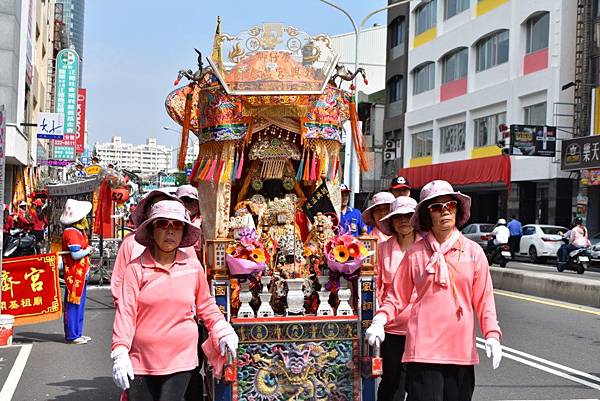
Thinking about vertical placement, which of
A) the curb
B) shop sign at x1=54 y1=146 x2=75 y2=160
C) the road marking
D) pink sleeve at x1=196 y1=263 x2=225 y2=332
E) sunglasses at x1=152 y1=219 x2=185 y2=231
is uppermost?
shop sign at x1=54 y1=146 x2=75 y2=160

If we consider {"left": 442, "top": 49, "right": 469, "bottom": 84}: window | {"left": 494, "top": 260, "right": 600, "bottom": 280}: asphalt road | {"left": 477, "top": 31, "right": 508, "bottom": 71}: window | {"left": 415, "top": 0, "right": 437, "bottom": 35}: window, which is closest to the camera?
{"left": 494, "top": 260, "right": 600, "bottom": 280}: asphalt road

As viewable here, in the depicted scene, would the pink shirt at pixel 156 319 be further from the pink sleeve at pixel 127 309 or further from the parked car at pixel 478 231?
the parked car at pixel 478 231

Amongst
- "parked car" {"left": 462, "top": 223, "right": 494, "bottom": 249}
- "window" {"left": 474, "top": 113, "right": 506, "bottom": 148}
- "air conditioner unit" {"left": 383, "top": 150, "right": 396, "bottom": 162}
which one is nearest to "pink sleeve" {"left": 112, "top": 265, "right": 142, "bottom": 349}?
"parked car" {"left": 462, "top": 223, "right": 494, "bottom": 249}

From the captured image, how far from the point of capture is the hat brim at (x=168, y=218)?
4.60m

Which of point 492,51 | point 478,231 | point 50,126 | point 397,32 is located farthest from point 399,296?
point 397,32

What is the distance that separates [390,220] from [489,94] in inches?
1287

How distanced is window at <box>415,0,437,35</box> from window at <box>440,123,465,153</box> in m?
6.05

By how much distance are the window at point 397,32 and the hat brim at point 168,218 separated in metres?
45.5

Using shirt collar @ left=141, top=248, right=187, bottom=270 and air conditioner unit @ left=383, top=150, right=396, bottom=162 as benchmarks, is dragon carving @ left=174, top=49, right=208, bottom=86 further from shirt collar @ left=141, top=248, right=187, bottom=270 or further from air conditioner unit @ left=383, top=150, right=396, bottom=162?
air conditioner unit @ left=383, top=150, right=396, bottom=162

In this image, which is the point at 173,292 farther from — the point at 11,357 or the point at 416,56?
the point at 416,56

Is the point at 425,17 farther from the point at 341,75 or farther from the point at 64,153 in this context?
the point at 341,75

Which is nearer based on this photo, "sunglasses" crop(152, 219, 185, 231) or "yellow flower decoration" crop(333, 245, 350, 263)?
"sunglasses" crop(152, 219, 185, 231)

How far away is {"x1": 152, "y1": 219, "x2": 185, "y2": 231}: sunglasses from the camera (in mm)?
4613

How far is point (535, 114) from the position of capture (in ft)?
112
